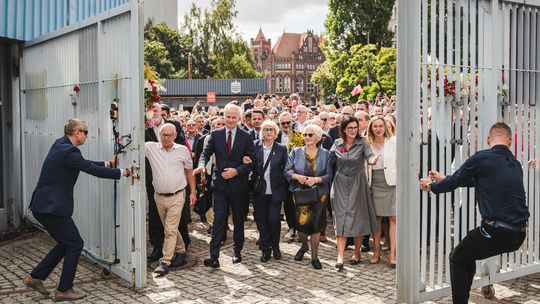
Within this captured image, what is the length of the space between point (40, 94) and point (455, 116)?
7.21 metres

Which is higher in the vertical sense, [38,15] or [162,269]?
[38,15]

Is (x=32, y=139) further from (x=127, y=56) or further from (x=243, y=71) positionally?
(x=243, y=71)

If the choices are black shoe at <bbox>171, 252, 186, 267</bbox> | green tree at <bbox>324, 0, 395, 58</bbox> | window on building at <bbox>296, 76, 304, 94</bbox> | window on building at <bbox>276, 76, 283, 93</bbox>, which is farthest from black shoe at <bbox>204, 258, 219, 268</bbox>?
window on building at <bbox>276, 76, 283, 93</bbox>

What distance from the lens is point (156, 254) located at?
9.56m

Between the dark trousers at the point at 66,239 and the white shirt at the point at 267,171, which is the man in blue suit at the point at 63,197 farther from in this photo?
the white shirt at the point at 267,171

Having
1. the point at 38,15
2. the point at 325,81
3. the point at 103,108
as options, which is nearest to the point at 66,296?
the point at 103,108

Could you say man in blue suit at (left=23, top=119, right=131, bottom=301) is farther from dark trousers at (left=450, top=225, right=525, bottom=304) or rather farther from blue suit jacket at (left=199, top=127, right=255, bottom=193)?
dark trousers at (left=450, top=225, right=525, bottom=304)

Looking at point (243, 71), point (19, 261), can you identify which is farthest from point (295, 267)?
point (243, 71)

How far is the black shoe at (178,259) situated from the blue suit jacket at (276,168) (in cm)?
137

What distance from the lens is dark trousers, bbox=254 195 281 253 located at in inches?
375

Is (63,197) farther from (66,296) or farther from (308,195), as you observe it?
(308,195)

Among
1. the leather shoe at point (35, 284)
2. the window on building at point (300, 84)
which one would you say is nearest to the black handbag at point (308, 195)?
the leather shoe at point (35, 284)

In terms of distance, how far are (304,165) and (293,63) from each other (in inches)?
5409

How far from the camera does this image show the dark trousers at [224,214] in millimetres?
9078
